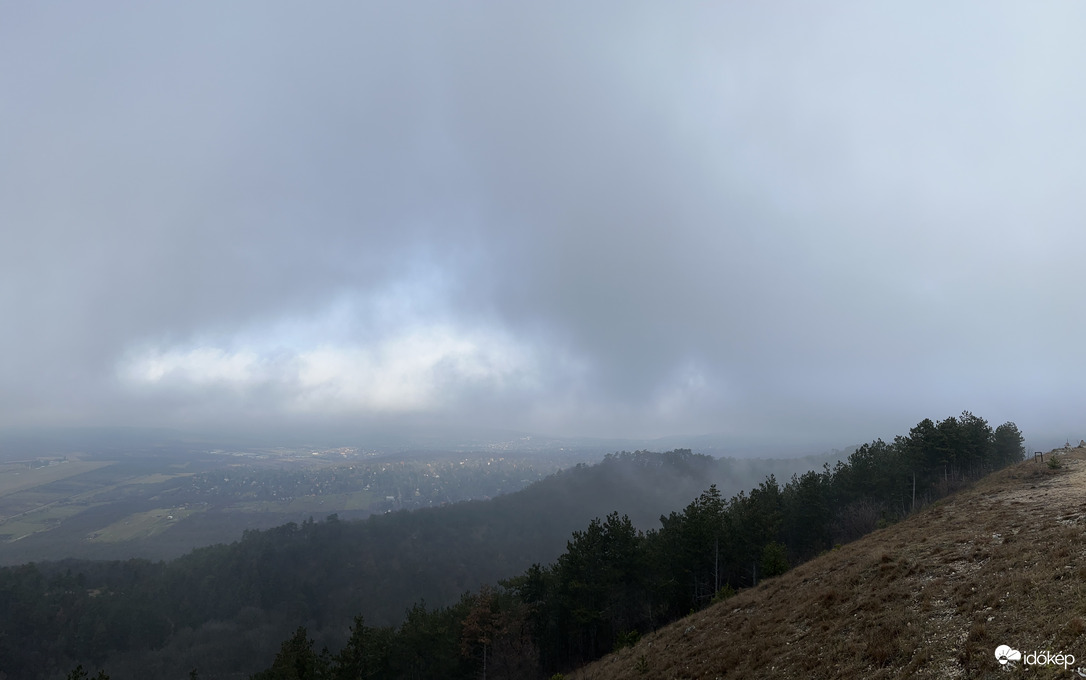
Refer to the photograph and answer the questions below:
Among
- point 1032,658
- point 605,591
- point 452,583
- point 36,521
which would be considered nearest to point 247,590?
point 452,583

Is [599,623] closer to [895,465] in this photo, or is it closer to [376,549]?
[895,465]

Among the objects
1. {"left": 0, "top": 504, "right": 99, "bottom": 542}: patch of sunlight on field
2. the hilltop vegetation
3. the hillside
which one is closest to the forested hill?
the hilltop vegetation

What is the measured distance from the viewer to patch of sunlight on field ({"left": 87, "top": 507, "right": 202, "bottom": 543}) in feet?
476

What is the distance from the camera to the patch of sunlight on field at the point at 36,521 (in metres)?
143

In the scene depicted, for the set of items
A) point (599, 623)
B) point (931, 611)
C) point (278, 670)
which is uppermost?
point (931, 611)

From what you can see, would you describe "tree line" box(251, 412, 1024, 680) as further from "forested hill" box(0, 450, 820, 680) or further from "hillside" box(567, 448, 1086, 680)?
"forested hill" box(0, 450, 820, 680)

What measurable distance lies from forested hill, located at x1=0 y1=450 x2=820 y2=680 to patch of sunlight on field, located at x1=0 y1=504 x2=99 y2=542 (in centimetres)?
7299

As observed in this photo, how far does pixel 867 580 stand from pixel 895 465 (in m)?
51.6

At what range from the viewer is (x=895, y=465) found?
187 ft

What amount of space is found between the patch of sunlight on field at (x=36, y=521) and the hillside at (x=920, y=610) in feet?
725

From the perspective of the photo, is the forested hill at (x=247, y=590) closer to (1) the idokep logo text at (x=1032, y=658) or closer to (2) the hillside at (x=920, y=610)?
(2) the hillside at (x=920, y=610)

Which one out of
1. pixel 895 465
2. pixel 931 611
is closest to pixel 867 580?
pixel 931 611

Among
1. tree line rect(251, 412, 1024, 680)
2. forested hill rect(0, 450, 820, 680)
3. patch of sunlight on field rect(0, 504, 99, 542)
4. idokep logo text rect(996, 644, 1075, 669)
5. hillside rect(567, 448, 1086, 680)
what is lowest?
forested hill rect(0, 450, 820, 680)

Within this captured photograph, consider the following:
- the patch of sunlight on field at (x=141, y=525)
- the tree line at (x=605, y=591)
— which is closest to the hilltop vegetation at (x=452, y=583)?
the tree line at (x=605, y=591)
